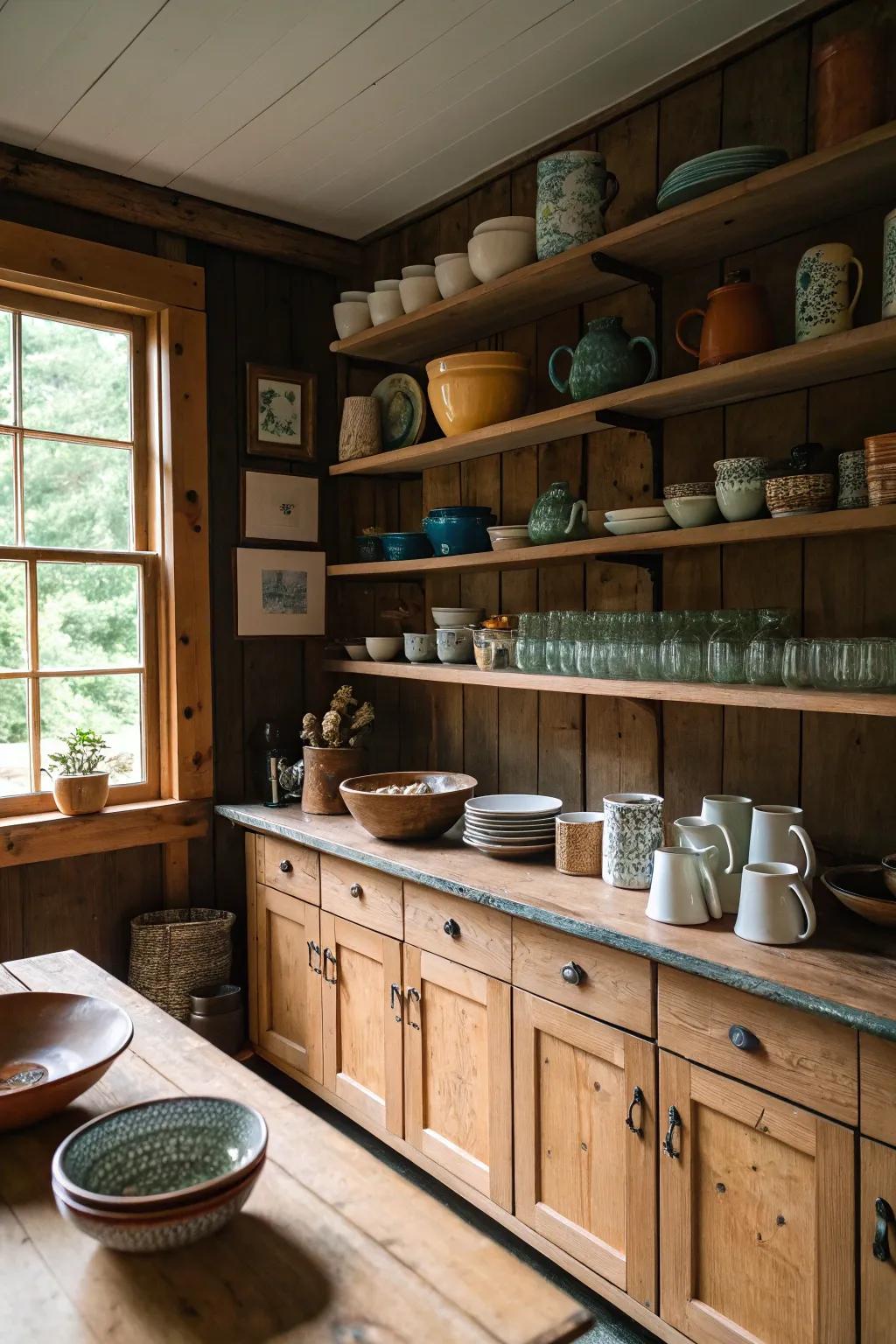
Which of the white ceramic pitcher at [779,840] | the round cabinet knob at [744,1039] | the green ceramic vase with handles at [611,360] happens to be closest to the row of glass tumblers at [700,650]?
the white ceramic pitcher at [779,840]

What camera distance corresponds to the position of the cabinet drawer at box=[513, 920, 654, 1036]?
1844 mm

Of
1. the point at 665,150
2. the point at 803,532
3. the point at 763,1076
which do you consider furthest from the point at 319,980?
the point at 665,150

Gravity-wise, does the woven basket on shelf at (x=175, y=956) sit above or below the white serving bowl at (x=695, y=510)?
below

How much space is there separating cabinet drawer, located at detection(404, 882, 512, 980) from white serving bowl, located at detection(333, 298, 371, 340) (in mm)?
1720

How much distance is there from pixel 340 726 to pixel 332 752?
109 mm

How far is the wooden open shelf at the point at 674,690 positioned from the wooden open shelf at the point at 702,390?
0.61 metres

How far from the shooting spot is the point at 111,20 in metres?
2.12

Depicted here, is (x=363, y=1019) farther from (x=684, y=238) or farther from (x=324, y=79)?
(x=324, y=79)

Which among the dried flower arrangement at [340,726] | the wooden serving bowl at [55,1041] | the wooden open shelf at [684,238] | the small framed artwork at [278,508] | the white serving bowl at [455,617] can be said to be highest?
the wooden open shelf at [684,238]

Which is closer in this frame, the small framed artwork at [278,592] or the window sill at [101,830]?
the window sill at [101,830]

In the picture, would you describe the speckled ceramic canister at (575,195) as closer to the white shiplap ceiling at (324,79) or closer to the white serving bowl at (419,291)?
the white shiplap ceiling at (324,79)

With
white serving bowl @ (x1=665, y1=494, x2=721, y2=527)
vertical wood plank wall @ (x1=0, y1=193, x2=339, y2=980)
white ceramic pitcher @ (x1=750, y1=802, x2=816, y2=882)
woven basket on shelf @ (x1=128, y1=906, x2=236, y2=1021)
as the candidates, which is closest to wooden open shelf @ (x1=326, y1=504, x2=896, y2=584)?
white serving bowl @ (x1=665, y1=494, x2=721, y2=527)

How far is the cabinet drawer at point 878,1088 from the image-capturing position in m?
1.46

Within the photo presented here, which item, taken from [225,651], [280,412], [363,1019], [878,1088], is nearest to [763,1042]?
[878,1088]
